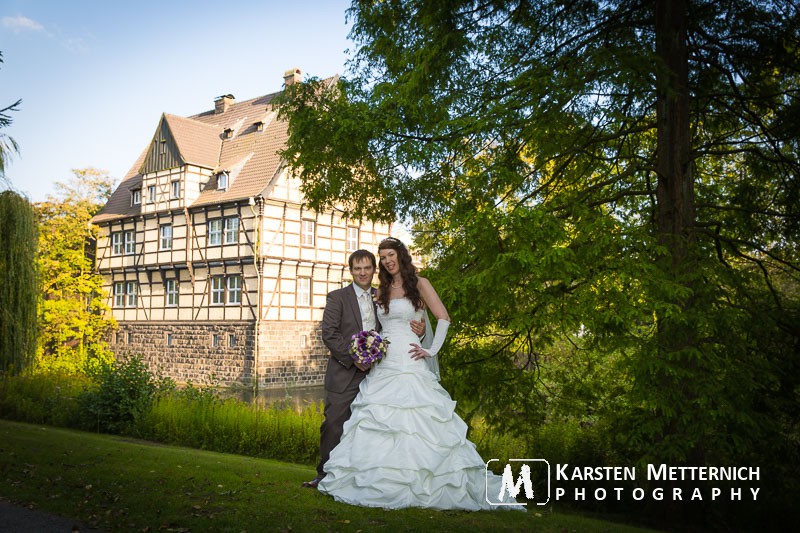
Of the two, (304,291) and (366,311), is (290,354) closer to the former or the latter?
(304,291)

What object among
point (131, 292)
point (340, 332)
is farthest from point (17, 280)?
point (131, 292)

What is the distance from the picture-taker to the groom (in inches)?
226

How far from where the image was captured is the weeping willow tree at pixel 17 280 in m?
14.7

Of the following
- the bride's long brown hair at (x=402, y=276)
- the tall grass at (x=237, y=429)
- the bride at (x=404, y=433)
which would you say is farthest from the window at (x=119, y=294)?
the bride at (x=404, y=433)

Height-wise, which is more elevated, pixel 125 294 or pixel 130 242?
pixel 130 242

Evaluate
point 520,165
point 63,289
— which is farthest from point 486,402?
point 63,289

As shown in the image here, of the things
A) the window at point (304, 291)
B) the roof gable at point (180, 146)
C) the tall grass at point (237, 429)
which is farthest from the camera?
the roof gable at point (180, 146)

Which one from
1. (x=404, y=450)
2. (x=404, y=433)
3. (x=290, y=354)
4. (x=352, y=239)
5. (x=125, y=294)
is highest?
(x=352, y=239)

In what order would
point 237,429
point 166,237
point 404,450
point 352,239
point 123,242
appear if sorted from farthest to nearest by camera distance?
point 123,242 → point 166,237 → point 352,239 → point 237,429 → point 404,450

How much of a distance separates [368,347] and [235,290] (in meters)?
22.4

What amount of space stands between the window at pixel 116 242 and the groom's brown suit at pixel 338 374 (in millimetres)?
29209

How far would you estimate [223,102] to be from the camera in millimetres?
35156

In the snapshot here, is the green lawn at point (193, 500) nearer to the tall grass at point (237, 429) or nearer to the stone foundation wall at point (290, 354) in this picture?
the tall grass at point (237, 429)

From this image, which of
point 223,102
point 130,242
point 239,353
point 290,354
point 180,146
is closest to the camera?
point 239,353
